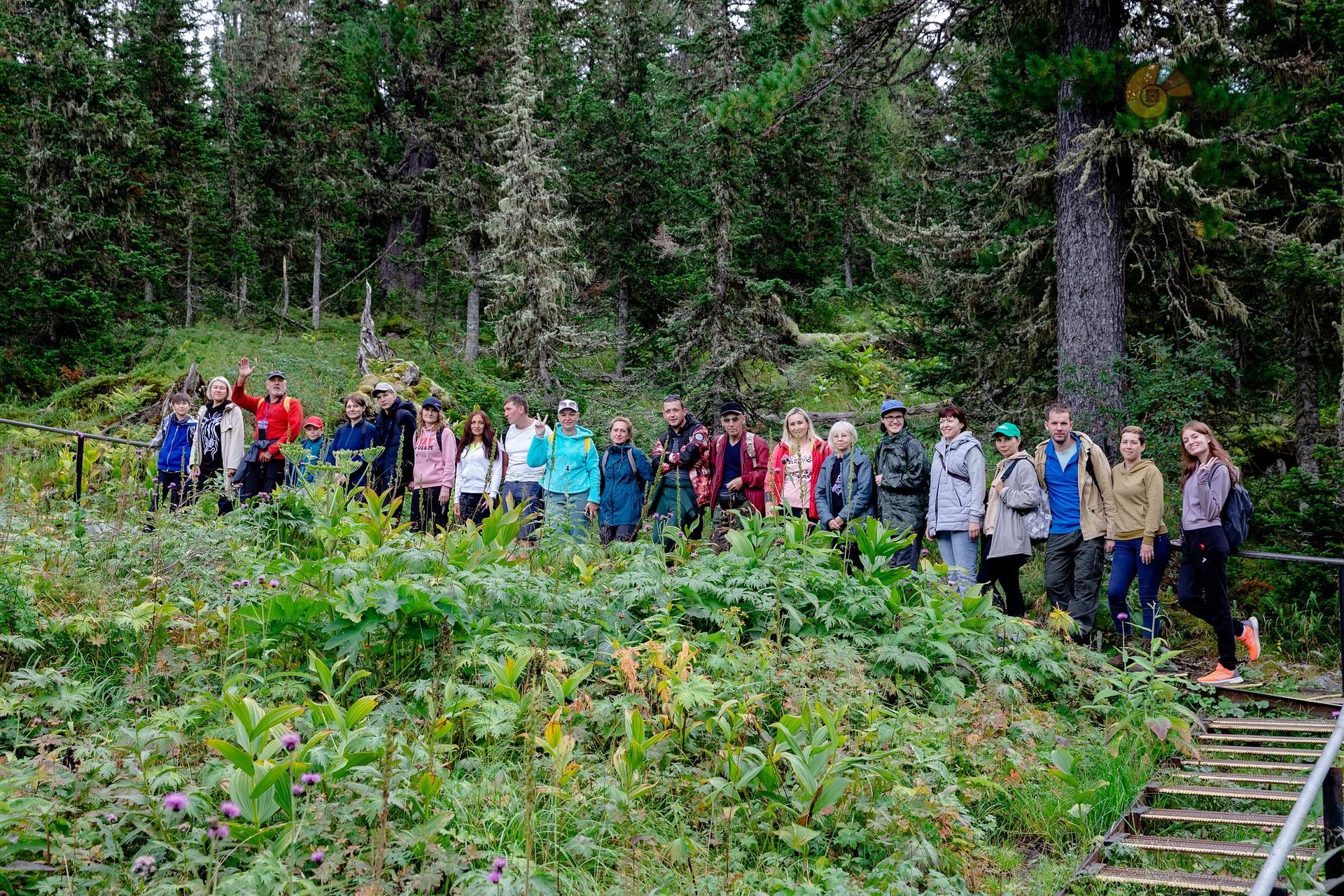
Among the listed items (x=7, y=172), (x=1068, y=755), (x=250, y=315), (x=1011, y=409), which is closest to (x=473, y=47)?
(x=250, y=315)

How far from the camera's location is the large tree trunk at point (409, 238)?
25.1 m

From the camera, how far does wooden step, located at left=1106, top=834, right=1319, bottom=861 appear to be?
12.5ft

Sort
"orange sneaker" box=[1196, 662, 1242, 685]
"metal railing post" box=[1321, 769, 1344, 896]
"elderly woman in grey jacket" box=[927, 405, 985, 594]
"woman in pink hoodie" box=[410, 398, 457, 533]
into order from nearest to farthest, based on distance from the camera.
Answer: "metal railing post" box=[1321, 769, 1344, 896]
"orange sneaker" box=[1196, 662, 1242, 685]
"elderly woman in grey jacket" box=[927, 405, 985, 594]
"woman in pink hoodie" box=[410, 398, 457, 533]

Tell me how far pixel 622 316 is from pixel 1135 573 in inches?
631

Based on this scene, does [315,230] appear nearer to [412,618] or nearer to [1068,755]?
[412,618]

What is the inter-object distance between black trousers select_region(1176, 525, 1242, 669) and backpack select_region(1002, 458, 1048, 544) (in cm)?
104

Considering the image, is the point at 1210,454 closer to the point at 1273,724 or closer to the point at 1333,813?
the point at 1273,724

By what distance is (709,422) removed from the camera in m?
16.0

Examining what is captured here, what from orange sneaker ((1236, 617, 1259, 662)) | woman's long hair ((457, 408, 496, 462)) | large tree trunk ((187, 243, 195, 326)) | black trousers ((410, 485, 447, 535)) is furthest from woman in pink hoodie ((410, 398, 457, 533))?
large tree trunk ((187, 243, 195, 326))

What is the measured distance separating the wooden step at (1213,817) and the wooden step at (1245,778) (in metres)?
0.32

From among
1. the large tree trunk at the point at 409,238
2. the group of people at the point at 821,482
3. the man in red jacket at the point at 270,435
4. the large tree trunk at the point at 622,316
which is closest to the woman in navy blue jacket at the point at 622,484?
the group of people at the point at 821,482

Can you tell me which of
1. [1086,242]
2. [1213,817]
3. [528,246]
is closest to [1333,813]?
[1213,817]

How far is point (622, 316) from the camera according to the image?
22000 millimetres

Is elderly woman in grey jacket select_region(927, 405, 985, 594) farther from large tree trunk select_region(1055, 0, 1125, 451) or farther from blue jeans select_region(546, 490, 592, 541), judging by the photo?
blue jeans select_region(546, 490, 592, 541)
